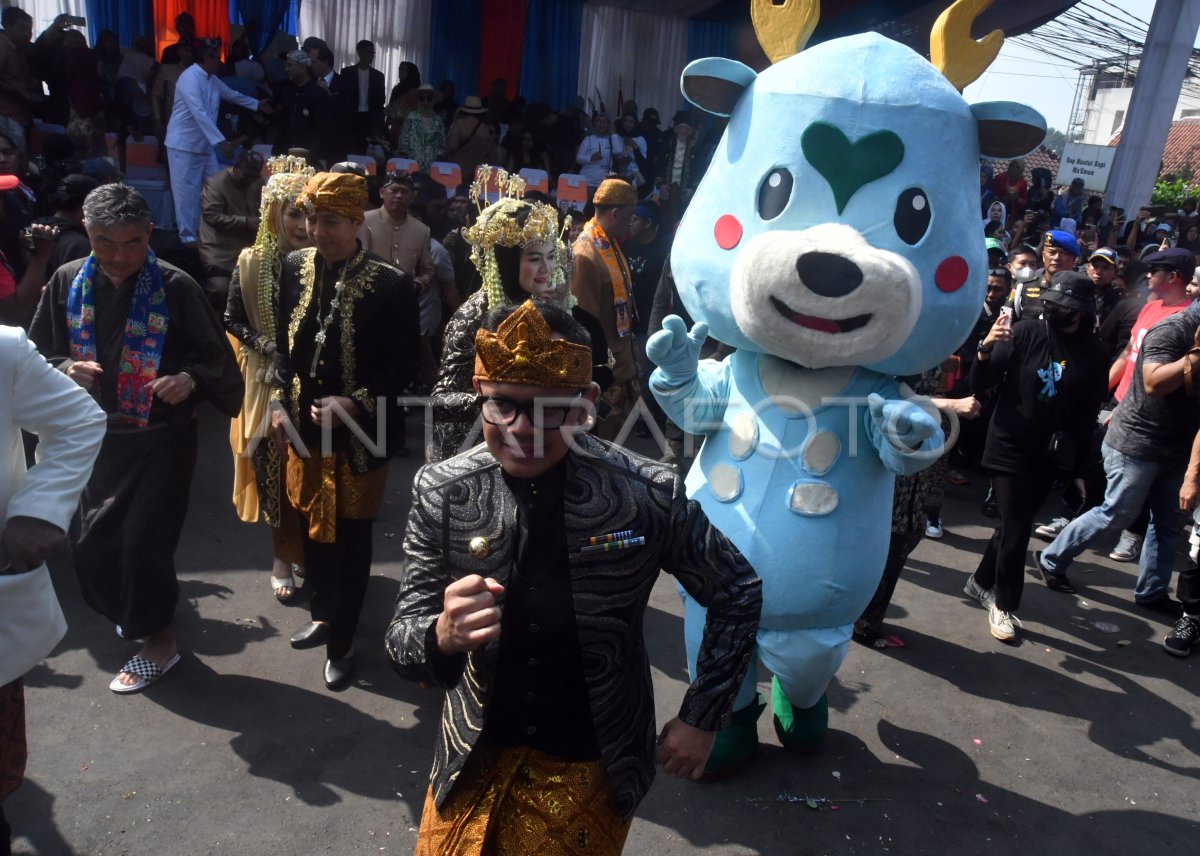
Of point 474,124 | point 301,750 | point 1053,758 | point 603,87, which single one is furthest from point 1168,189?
point 301,750

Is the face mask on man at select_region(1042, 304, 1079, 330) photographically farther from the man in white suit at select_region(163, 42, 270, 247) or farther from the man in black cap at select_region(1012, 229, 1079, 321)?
the man in white suit at select_region(163, 42, 270, 247)

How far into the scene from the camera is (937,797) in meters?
3.39

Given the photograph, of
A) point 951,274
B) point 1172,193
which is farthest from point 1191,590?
point 1172,193

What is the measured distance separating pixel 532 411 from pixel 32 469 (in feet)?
4.62

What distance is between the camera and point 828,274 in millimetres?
2752

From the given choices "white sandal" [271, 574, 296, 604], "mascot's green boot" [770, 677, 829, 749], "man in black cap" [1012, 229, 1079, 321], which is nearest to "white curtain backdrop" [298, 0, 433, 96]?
"man in black cap" [1012, 229, 1079, 321]

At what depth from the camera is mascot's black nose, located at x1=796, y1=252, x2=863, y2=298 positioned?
2744 millimetres

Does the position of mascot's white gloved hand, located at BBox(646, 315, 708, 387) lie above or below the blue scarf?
above

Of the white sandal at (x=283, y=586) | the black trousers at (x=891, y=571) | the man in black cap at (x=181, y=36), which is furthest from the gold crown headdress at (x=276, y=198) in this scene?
the man in black cap at (x=181, y=36)

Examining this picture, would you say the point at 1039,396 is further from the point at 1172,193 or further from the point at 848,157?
the point at 1172,193

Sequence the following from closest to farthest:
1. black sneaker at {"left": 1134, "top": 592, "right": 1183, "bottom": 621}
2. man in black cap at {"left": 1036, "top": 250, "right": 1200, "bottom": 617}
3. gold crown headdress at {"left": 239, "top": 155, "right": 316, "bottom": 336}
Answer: gold crown headdress at {"left": 239, "top": 155, "right": 316, "bottom": 336}
man in black cap at {"left": 1036, "top": 250, "right": 1200, "bottom": 617}
black sneaker at {"left": 1134, "top": 592, "right": 1183, "bottom": 621}

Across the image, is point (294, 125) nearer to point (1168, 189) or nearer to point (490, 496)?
point (490, 496)

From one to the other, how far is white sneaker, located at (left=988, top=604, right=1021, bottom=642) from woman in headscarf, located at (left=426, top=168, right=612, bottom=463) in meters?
2.81

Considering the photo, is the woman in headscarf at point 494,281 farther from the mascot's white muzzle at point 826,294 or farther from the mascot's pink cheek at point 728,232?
the mascot's white muzzle at point 826,294
